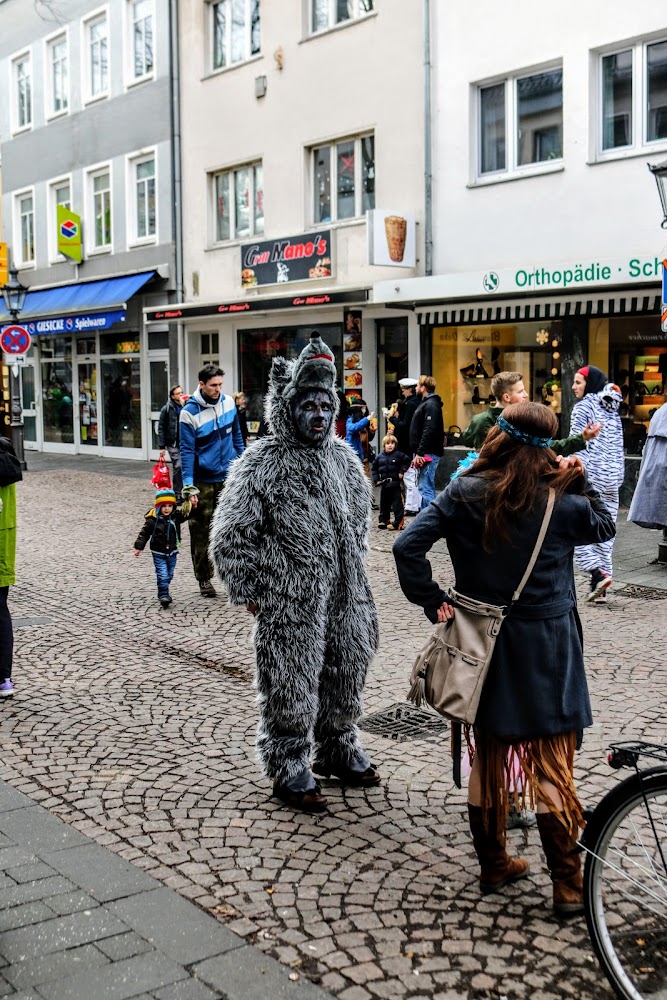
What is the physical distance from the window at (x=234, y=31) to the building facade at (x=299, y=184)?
37mm

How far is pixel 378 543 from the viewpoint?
41.4ft

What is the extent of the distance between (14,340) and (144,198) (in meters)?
5.21

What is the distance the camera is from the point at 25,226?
29.5 meters

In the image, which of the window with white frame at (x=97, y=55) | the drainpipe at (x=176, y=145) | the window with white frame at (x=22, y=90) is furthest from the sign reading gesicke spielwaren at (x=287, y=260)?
the window with white frame at (x=22, y=90)

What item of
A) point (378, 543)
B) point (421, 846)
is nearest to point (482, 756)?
point (421, 846)

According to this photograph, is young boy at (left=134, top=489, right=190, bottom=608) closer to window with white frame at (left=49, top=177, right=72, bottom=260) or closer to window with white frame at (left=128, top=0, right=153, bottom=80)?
window with white frame at (left=128, top=0, right=153, bottom=80)

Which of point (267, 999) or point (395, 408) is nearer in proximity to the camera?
point (267, 999)

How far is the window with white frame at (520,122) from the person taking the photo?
50.9 ft

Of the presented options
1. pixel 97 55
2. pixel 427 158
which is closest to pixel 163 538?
pixel 427 158

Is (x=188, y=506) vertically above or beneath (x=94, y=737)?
above

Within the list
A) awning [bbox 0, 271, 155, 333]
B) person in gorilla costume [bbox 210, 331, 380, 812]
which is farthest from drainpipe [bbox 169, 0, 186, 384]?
person in gorilla costume [bbox 210, 331, 380, 812]

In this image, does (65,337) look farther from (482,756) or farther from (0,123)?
(482,756)

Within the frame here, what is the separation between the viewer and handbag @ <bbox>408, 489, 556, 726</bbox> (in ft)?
11.8

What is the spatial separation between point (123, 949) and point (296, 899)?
2.19 feet
